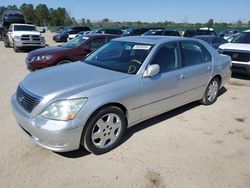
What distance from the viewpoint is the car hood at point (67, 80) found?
3.27 m

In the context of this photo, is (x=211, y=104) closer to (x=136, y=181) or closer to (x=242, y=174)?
(x=242, y=174)

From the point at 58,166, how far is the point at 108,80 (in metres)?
1.38

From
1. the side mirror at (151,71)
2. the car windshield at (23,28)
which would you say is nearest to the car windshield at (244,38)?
the side mirror at (151,71)

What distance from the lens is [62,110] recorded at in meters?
3.09

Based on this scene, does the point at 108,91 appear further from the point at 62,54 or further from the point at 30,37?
the point at 30,37

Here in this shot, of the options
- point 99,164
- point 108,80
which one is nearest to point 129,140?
point 99,164

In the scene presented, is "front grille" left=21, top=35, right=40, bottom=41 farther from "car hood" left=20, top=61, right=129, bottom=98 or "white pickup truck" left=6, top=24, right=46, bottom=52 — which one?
"car hood" left=20, top=61, right=129, bottom=98

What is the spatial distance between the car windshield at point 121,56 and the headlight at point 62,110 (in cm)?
114

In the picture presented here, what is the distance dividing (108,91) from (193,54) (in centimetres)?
239

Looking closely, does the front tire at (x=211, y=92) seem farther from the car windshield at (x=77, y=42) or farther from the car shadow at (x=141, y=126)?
the car windshield at (x=77, y=42)

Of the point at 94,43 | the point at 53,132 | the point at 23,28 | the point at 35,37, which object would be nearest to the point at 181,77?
the point at 53,132

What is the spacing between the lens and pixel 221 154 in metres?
3.67

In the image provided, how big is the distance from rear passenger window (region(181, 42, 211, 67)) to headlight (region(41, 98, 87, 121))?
2.43 meters

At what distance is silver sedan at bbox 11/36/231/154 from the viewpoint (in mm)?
3119
